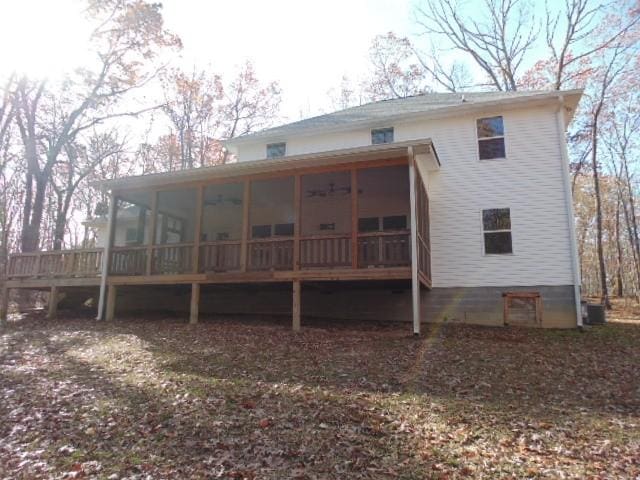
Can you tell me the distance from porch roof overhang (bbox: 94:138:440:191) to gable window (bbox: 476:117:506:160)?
1.59 metres

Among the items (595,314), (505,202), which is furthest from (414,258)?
(595,314)

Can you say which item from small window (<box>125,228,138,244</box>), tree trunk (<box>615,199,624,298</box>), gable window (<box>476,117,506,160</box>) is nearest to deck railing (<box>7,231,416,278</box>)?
gable window (<box>476,117,506,160</box>)

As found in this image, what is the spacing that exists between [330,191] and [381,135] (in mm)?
2698

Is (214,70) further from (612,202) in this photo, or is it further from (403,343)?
(612,202)

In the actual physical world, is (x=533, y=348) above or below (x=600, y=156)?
below

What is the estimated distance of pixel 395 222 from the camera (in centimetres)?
1378

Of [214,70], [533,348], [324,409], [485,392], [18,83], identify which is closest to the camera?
[324,409]

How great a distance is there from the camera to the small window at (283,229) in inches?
604

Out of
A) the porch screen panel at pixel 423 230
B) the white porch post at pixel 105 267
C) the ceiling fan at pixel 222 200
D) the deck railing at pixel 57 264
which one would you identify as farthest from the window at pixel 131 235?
the porch screen panel at pixel 423 230

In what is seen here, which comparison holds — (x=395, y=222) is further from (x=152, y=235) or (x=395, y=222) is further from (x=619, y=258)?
(x=619, y=258)

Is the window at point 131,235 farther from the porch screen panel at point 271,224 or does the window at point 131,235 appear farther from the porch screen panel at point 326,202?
the porch screen panel at point 326,202

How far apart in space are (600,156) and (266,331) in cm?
2555

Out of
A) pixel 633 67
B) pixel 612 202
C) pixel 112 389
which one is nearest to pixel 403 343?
pixel 112 389

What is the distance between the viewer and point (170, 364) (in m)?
7.61
